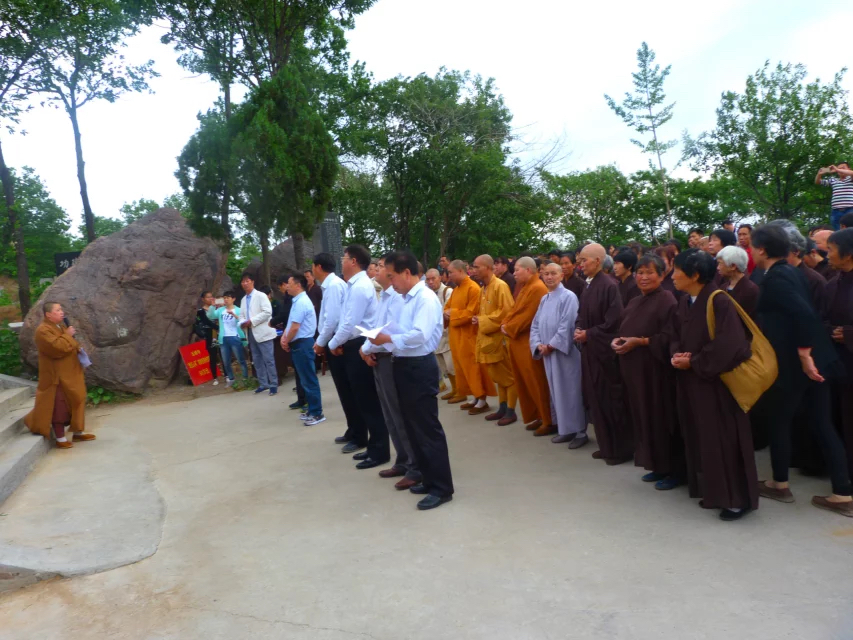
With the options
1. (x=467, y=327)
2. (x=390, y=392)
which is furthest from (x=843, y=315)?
(x=467, y=327)

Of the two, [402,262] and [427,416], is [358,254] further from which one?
[427,416]

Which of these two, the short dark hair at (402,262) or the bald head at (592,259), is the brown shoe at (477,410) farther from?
the short dark hair at (402,262)

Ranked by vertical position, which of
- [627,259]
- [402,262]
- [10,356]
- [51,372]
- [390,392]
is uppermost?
[402,262]

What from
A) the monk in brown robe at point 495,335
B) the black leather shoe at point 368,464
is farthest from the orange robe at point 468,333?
the black leather shoe at point 368,464

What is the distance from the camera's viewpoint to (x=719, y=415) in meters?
4.25

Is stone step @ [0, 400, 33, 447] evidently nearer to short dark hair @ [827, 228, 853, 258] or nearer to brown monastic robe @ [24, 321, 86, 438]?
brown monastic robe @ [24, 321, 86, 438]

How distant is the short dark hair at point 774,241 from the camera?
168 inches

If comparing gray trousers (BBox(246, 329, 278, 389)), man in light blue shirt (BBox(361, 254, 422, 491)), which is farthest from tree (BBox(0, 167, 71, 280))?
man in light blue shirt (BBox(361, 254, 422, 491))

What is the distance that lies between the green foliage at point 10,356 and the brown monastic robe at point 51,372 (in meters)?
4.29

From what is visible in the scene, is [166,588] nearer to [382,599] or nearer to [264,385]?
[382,599]

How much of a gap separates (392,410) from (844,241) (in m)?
3.56

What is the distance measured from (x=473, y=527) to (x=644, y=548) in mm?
1151

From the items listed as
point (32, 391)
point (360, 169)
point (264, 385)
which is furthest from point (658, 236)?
point (32, 391)

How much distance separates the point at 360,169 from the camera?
2714 centimetres
